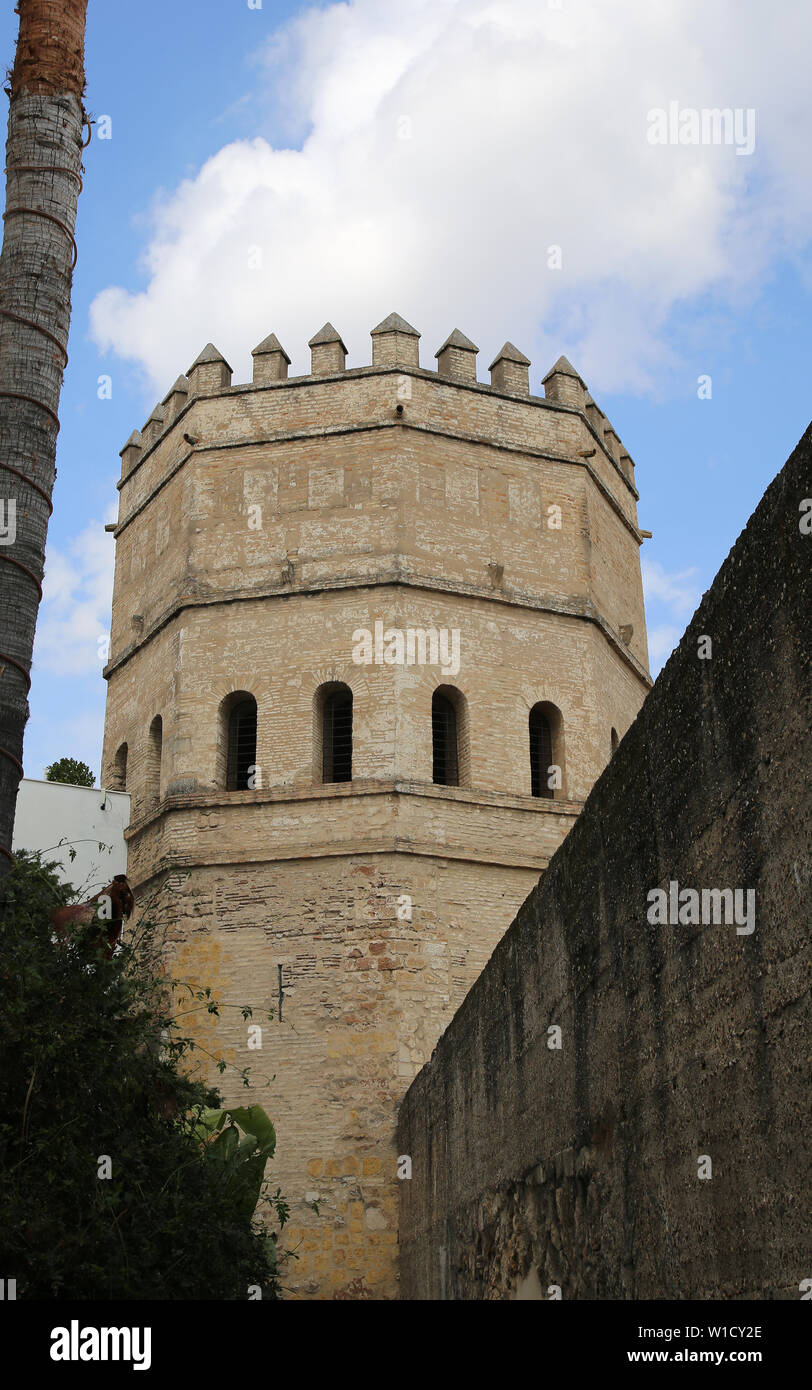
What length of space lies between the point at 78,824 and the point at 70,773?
5220 millimetres

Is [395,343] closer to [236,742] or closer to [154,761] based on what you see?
[236,742]

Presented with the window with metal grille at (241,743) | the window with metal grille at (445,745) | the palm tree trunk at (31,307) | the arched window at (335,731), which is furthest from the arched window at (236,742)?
the palm tree trunk at (31,307)

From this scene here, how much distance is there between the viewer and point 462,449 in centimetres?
1683

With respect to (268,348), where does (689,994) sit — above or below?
below

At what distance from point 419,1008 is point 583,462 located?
23.7 feet

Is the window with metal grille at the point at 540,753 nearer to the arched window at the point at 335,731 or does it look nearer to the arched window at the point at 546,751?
the arched window at the point at 546,751

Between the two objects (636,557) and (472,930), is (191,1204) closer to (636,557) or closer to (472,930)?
(472,930)

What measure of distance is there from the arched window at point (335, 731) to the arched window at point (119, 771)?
9.79ft

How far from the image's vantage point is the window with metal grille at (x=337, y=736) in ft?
51.6

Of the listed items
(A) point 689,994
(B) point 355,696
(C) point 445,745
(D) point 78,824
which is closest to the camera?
(A) point 689,994

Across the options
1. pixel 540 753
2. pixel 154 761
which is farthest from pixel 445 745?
pixel 154 761

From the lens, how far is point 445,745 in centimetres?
1592

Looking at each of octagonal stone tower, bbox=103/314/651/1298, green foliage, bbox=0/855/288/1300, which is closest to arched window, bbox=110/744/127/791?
octagonal stone tower, bbox=103/314/651/1298

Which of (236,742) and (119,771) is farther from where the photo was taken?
(119,771)
